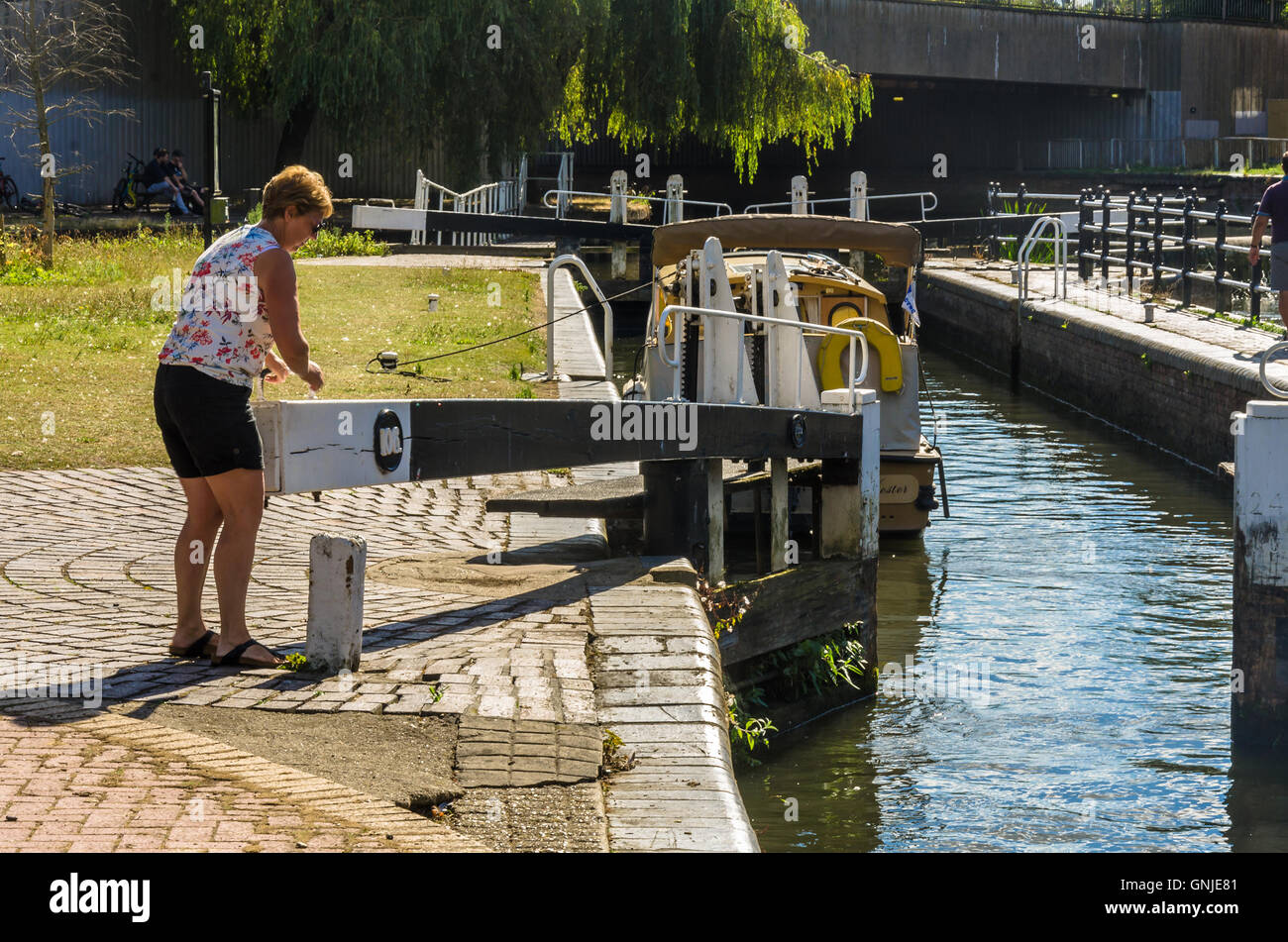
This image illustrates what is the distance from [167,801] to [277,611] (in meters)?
2.60

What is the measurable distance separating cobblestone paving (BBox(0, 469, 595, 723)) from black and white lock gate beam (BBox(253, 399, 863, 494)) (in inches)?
26.5

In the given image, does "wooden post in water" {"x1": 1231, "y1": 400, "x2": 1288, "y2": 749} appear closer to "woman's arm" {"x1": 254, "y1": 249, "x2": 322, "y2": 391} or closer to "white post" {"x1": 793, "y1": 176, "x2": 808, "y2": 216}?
"woman's arm" {"x1": 254, "y1": 249, "x2": 322, "y2": 391}

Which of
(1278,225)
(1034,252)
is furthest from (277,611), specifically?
(1034,252)

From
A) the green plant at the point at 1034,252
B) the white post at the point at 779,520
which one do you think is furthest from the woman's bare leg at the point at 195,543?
the green plant at the point at 1034,252

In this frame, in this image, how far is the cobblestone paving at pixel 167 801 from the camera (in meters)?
3.85

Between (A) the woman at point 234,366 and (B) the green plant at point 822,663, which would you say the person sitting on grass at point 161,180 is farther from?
(A) the woman at point 234,366

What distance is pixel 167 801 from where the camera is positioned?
4.12m

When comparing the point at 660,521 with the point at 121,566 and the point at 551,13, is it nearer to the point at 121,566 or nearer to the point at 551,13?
the point at 121,566

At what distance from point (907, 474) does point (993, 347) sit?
39.2 feet

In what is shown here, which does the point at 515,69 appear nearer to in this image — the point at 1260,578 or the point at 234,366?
the point at 1260,578

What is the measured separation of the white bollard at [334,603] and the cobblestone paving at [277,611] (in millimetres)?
110

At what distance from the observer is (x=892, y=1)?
44.4 meters

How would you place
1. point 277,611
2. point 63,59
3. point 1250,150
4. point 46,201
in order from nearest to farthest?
point 277,611, point 46,201, point 63,59, point 1250,150

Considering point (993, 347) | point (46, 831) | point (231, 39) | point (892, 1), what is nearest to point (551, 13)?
point (231, 39)
